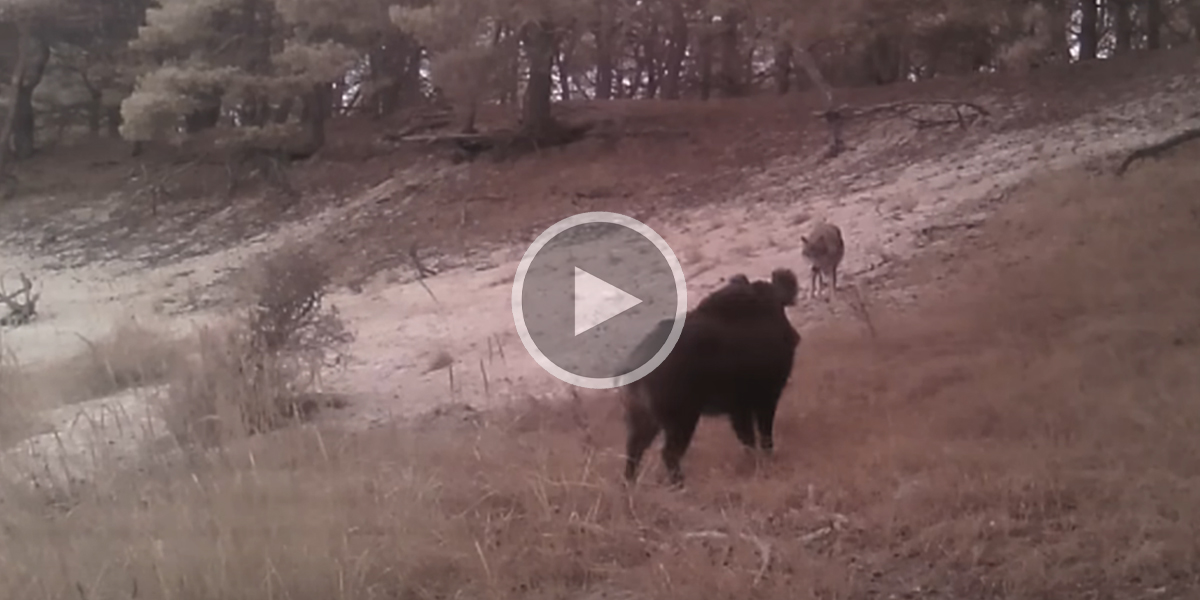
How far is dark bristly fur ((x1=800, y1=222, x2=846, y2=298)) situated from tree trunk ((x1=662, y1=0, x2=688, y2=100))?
25.8 inches

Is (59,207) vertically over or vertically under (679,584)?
over

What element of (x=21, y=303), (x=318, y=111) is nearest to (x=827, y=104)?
(x=318, y=111)

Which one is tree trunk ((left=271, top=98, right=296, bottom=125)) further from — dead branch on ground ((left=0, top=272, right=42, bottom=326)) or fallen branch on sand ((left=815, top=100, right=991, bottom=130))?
fallen branch on sand ((left=815, top=100, right=991, bottom=130))

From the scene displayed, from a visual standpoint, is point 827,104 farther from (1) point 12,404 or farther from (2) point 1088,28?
(1) point 12,404

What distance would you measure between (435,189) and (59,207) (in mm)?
1295

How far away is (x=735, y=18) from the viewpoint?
9.93ft

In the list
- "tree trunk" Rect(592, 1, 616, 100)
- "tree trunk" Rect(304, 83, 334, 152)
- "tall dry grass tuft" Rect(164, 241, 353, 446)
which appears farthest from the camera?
"tree trunk" Rect(304, 83, 334, 152)

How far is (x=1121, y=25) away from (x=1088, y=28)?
0.29 feet

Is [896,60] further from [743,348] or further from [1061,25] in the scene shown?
[743,348]

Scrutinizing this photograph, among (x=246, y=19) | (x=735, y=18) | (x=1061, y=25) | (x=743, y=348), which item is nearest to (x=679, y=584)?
(x=743, y=348)

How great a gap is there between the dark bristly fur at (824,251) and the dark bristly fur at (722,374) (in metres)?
0.23

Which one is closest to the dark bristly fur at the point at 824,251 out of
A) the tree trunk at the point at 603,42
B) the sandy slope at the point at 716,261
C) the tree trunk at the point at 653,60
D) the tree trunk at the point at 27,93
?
the sandy slope at the point at 716,261

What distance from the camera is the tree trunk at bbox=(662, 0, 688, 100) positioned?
10.1 ft

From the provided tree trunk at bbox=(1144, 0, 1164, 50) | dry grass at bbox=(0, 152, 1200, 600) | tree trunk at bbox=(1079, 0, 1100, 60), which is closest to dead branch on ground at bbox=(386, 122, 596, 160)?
dry grass at bbox=(0, 152, 1200, 600)
